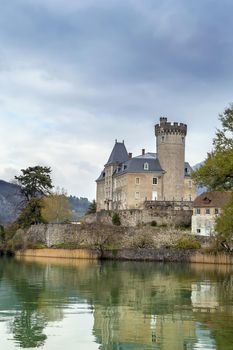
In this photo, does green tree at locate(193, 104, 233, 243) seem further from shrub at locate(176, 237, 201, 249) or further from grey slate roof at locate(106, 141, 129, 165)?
grey slate roof at locate(106, 141, 129, 165)

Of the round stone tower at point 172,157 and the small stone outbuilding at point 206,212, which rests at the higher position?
the round stone tower at point 172,157

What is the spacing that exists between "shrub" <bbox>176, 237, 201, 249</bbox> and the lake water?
26320 millimetres

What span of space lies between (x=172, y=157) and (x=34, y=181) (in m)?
19.1

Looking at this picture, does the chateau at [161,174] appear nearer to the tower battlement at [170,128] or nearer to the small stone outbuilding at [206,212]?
the tower battlement at [170,128]

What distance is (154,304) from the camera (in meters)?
24.9

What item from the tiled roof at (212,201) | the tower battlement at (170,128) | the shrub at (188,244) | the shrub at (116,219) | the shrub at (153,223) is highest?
the tower battlement at (170,128)

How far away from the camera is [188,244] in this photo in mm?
63281

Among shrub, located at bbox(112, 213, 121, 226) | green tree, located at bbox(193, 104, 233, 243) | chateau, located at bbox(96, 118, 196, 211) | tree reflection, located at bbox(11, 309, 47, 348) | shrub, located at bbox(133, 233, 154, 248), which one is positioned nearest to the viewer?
tree reflection, located at bbox(11, 309, 47, 348)

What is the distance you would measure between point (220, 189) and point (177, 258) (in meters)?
34.8

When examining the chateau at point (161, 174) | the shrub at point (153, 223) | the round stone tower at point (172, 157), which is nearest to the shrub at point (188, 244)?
the shrub at point (153, 223)

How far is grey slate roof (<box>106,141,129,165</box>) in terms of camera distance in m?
87.6

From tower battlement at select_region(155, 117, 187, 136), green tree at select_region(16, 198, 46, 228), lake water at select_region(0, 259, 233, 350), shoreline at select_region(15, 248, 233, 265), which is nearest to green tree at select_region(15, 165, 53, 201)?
green tree at select_region(16, 198, 46, 228)

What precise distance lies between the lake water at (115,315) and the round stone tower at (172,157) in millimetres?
44753

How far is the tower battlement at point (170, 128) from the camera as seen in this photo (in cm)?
8144
